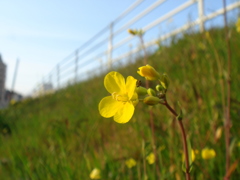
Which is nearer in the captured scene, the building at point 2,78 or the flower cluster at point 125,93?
the flower cluster at point 125,93

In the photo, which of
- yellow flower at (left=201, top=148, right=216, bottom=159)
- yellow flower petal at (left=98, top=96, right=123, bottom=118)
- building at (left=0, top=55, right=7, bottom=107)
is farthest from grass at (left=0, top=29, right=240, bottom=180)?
building at (left=0, top=55, right=7, bottom=107)

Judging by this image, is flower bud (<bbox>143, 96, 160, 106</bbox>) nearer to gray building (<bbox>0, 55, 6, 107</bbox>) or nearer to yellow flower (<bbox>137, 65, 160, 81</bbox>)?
yellow flower (<bbox>137, 65, 160, 81</bbox>)

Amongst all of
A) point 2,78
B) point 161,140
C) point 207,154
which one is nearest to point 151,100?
point 207,154

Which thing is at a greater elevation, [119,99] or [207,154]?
[119,99]

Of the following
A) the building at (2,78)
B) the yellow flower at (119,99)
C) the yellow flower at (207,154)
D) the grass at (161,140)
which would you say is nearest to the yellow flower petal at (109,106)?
the yellow flower at (119,99)

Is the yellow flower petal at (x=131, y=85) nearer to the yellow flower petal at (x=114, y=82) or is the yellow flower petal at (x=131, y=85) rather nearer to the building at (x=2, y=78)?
the yellow flower petal at (x=114, y=82)

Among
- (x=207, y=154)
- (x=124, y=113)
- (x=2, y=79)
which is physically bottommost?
(x=207, y=154)

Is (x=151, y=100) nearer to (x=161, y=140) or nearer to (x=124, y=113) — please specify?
(x=124, y=113)

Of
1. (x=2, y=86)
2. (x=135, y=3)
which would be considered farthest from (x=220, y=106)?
(x=2, y=86)

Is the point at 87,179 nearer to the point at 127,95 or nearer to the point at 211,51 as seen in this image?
the point at 127,95
